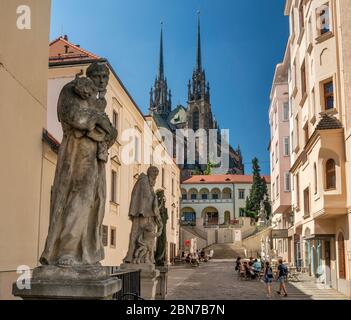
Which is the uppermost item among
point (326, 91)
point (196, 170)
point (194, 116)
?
point (194, 116)

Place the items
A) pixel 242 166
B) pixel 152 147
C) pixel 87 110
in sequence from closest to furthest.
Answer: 1. pixel 87 110
2. pixel 152 147
3. pixel 242 166

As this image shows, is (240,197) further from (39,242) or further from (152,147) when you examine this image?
(39,242)

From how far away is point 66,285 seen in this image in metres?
4.17

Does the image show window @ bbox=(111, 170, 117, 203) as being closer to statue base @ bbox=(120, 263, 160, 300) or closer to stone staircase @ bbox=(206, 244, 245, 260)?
statue base @ bbox=(120, 263, 160, 300)

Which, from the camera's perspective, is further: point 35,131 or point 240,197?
point 240,197

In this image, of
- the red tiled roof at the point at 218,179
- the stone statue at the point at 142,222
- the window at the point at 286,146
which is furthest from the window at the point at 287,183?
the red tiled roof at the point at 218,179

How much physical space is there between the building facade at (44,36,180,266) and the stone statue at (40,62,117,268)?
48.5 ft

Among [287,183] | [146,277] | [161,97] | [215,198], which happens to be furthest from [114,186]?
[161,97]

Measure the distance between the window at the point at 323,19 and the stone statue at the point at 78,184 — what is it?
59.3 ft

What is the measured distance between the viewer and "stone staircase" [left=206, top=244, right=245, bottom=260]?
193 feet

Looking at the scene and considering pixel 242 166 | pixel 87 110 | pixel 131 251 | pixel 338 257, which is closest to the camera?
pixel 87 110

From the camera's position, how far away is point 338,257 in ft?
62.2
